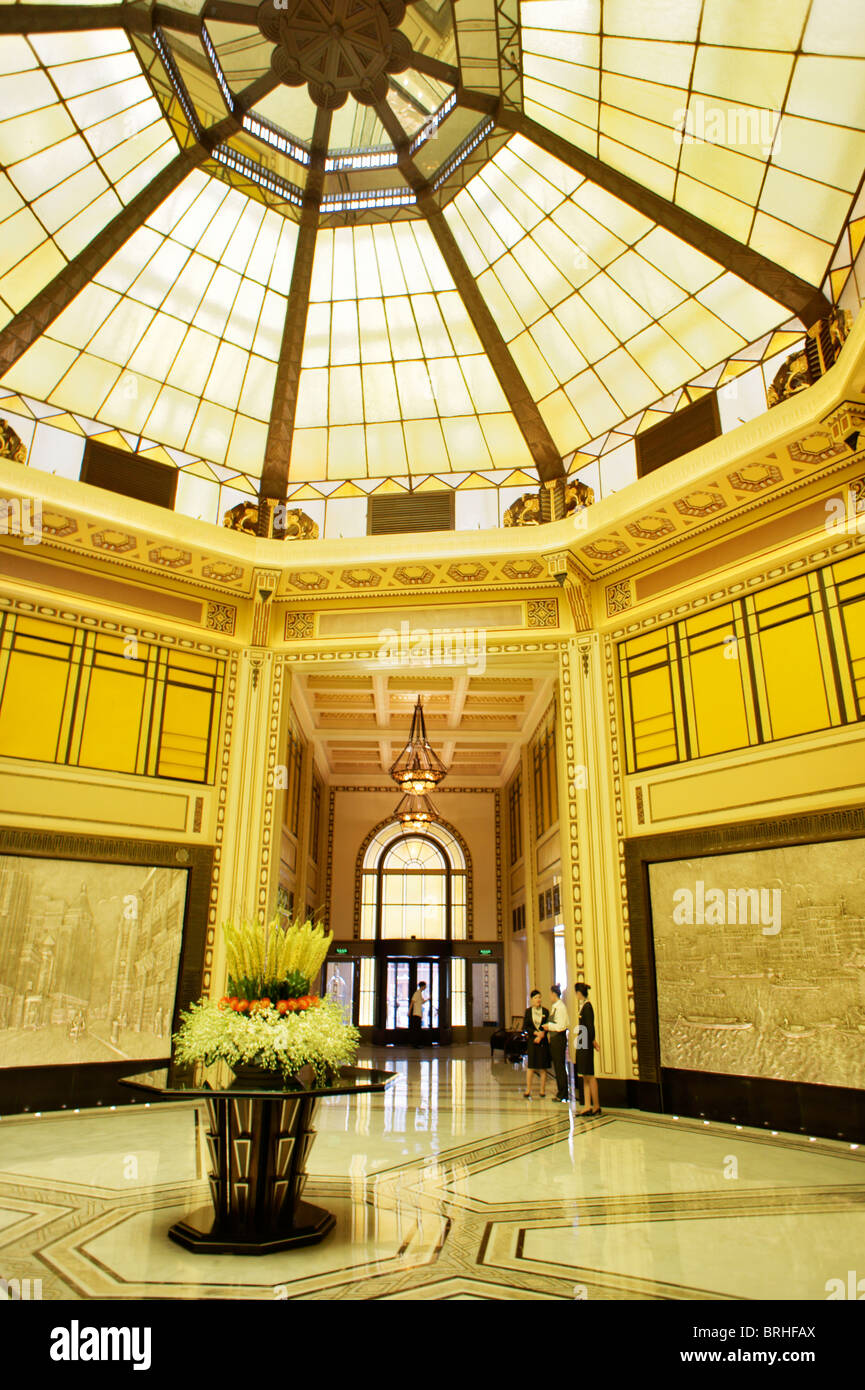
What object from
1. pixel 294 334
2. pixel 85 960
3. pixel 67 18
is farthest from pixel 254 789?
pixel 67 18

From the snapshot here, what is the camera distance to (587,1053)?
7.96 meters

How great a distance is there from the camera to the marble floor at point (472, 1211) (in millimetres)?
3229

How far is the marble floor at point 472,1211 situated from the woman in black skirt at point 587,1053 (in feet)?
1.22

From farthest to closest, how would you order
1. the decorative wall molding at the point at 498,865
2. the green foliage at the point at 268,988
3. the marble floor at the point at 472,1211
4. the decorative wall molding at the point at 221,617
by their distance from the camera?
the decorative wall molding at the point at 498,865, the decorative wall molding at the point at 221,617, the green foliage at the point at 268,988, the marble floor at the point at 472,1211

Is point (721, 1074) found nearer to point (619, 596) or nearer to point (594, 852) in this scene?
point (594, 852)

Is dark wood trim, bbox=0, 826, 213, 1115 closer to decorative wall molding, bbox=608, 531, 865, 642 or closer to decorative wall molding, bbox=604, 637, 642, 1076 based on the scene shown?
decorative wall molding, bbox=604, 637, 642, 1076

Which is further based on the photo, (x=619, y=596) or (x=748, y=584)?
(x=619, y=596)

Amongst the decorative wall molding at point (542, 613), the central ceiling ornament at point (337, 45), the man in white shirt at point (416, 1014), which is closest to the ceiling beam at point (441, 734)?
the man in white shirt at point (416, 1014)

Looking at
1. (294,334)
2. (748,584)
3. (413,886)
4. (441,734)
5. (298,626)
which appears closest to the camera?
(748,584)

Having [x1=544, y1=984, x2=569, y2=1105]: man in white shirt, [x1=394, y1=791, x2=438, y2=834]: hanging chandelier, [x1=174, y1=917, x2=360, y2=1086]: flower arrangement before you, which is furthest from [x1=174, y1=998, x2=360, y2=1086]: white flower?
[x1=394, y1=791, x2=438, y2=834]: hanging chandelier

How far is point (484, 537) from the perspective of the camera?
9867mm

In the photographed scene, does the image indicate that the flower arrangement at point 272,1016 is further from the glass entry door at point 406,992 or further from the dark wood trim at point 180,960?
the glass entry door at point 406,992

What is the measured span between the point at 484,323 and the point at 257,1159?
9262mm
